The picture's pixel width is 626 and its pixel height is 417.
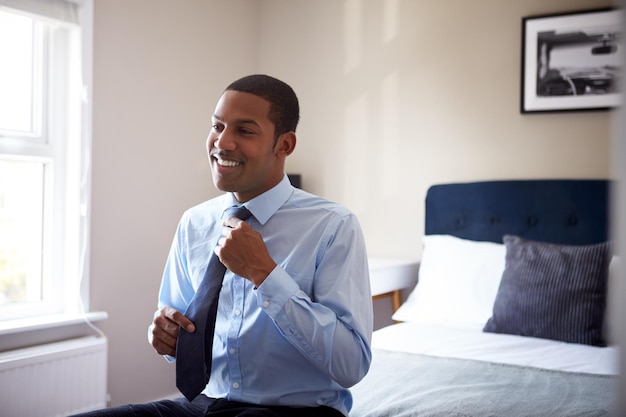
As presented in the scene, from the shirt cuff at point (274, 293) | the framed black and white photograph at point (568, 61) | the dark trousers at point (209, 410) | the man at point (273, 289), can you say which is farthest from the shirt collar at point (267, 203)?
the framed black and white photograph at point (568, 61)

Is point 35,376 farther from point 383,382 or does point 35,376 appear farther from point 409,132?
point 409,132

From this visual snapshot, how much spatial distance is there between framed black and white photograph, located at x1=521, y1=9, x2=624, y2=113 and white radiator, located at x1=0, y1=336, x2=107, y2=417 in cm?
243

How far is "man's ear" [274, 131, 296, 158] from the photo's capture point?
5.01 feet

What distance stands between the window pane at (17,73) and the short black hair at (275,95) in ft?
5.65

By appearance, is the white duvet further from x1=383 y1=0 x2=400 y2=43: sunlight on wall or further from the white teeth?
x1=383 y1=0 x2=400 y2=43: sunlight on wall

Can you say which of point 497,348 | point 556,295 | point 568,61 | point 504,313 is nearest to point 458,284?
point 504,313

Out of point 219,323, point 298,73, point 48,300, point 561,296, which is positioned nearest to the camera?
point 219,323

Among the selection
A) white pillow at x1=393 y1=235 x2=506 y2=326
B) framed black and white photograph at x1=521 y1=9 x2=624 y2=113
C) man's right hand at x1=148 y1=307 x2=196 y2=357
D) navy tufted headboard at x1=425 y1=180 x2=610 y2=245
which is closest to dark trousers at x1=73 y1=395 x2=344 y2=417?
man's right hand at x1=148 y1=307 x2=196 y2=357

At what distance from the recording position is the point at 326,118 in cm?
386

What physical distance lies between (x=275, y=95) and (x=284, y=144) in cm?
12

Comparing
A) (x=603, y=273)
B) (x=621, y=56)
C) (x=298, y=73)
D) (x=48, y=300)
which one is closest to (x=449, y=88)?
(x=298, y=73)

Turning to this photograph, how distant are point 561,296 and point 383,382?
1.03 m

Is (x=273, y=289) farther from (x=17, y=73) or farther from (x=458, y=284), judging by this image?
(x=17, y=73)

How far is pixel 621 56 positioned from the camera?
1.13 ft
